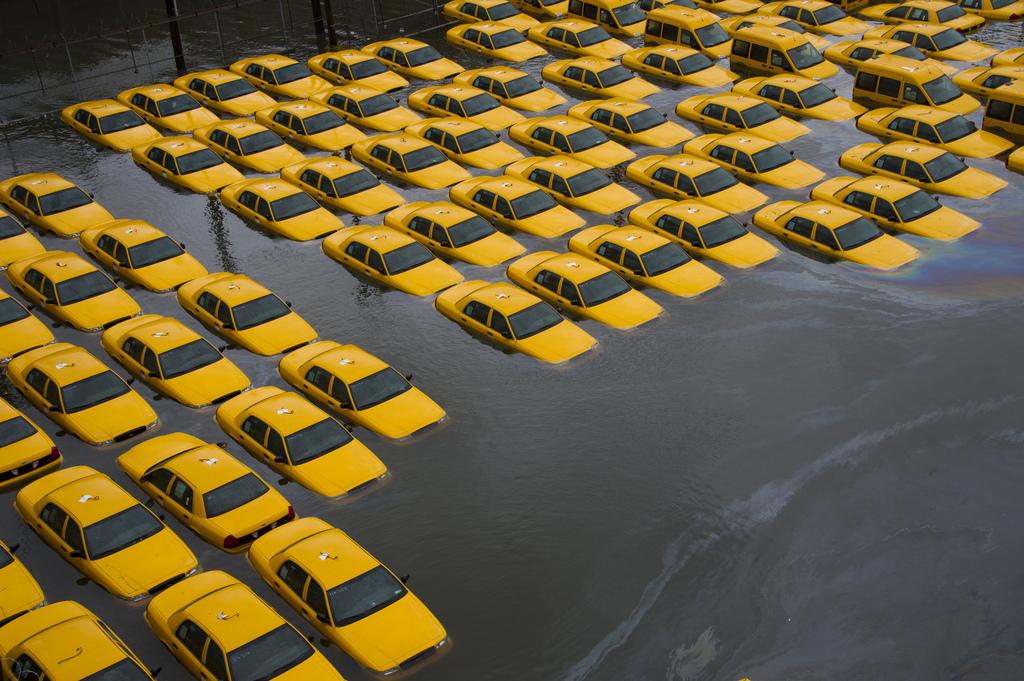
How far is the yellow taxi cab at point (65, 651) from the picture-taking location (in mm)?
17266

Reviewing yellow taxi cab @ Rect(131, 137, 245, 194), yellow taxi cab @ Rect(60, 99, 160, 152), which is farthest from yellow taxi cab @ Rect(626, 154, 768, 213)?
yellow taxi cab @ Rect(60, 99, 160, 152)

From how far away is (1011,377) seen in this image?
25.7 meters

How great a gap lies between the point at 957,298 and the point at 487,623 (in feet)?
52.0

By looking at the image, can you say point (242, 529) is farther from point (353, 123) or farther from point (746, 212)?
point (353, 123)

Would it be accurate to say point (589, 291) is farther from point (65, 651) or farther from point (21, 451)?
point (65, 651)

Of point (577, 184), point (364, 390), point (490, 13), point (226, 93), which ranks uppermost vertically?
point (490, 13)

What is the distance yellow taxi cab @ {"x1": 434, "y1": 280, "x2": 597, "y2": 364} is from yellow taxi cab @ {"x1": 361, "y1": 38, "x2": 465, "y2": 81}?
1843 cm

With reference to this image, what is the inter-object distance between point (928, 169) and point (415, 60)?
807 inches

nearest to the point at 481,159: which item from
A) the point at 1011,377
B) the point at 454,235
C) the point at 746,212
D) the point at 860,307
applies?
the point at 454,235

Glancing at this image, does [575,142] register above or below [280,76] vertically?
below

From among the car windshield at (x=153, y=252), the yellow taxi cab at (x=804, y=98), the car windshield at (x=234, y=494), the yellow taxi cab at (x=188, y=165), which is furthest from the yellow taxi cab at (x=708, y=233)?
the car windshield at (x=234, y=494)

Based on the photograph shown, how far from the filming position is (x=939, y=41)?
146 feet

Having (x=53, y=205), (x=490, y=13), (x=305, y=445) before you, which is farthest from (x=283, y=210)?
(x=490, y=13)

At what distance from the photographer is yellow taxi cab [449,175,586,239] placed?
1277 inches
